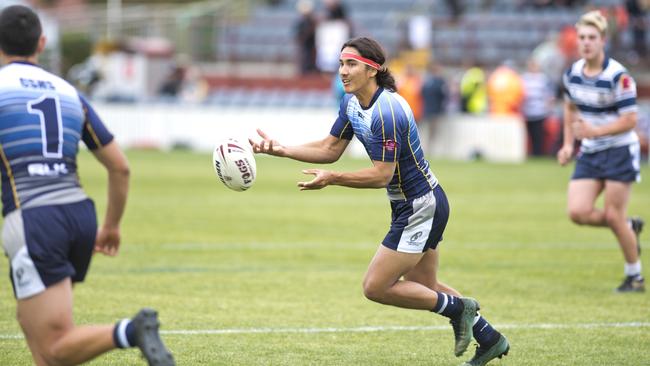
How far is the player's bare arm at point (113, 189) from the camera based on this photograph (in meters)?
5.63

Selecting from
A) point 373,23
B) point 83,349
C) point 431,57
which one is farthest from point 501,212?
point 373,23

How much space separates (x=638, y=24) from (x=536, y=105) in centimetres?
529

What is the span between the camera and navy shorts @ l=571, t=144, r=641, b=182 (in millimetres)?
10078

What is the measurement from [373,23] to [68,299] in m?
30.8

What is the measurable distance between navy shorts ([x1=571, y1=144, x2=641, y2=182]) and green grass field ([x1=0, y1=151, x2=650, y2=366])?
1059 millimetres

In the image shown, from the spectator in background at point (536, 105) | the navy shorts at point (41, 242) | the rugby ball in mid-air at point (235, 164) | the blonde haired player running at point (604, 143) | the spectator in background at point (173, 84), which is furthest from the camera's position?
the spectator in background at point (173, 84)

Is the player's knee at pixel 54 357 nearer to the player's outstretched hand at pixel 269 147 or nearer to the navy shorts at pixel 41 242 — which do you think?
the navy shorts at pixel 41 242

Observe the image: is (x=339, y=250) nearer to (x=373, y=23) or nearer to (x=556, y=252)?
(x=556, y=252)

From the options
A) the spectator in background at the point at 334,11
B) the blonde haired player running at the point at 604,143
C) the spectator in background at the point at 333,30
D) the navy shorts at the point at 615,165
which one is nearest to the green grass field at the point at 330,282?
the blonde haired player running at the point at 604,143

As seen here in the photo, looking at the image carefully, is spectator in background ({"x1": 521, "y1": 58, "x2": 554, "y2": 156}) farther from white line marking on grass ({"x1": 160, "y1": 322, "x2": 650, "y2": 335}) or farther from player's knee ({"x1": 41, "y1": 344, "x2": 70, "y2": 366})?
player's knee ({"x1": 41, "y1": 344, "x2": 70, "y2": 366})

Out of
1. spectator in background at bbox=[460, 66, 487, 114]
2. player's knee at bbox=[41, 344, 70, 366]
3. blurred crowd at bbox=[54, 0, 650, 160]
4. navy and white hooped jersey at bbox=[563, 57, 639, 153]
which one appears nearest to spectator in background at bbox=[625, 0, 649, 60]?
blurred crowd at bbox=[54, 0, 650, 160]

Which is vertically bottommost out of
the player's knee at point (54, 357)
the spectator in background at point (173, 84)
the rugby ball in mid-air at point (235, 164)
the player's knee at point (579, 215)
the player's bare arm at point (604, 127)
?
the spectator in background at point (173, 84)

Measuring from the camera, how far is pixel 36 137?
17.7 feet

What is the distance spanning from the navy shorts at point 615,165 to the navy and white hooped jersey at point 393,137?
11.6ft
